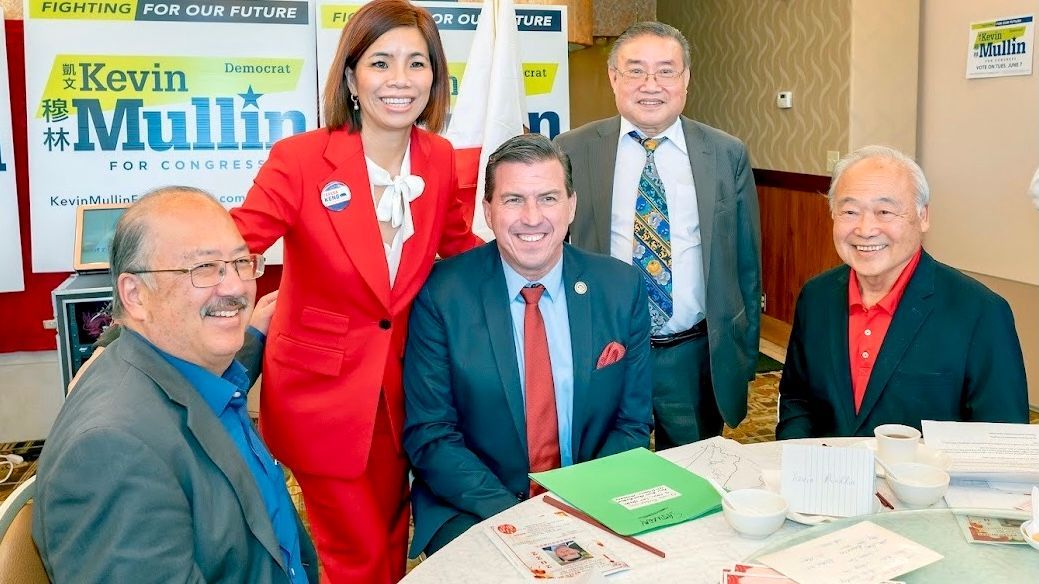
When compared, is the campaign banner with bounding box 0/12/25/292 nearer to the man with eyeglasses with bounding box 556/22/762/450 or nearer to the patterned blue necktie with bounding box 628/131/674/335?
the man with eyeglasses with bounding box 556/22/762/450

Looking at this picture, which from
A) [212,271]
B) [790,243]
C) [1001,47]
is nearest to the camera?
[212,271]

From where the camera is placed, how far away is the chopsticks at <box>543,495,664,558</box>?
1406 mm

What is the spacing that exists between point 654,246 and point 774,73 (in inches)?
148

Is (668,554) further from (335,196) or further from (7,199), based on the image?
(7,199)

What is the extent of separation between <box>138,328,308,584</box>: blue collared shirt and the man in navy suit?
1.43ft

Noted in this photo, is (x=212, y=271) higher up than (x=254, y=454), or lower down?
higher up

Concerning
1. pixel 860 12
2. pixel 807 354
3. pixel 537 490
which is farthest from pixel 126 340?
pixel 860 12

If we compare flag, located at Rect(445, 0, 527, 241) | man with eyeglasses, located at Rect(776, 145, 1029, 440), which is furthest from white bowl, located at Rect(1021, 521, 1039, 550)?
flag, located at Rect(445, 0, 527, 241)

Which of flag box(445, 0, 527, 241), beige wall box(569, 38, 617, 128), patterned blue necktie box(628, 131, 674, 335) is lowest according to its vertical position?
patterned blue necktie box(628, 131, 674, 335)

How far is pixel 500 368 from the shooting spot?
78.4 inches

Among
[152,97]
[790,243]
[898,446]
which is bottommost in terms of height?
[898,446]

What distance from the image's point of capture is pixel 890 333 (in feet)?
6.86

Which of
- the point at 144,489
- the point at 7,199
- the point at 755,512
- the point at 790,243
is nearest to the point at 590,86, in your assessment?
the point at 790,243

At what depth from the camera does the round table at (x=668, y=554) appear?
1331 millimetres
